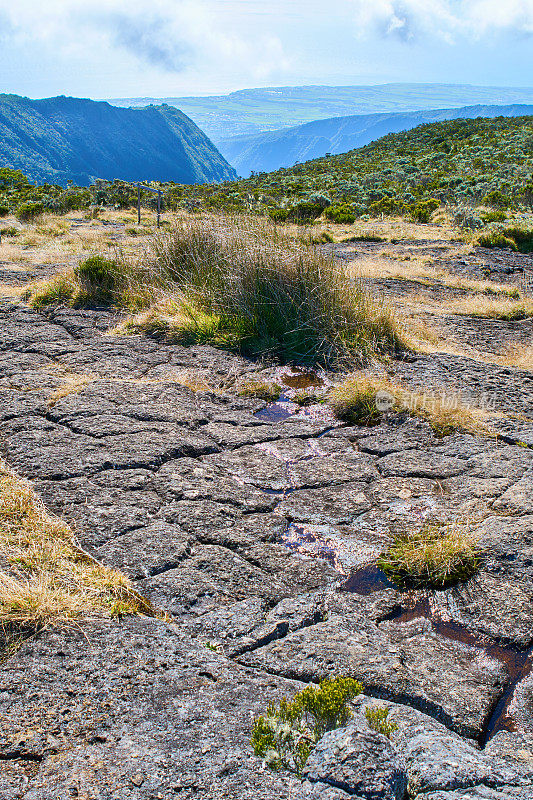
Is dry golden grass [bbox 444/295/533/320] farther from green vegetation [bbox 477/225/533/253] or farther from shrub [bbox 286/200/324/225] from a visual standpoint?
shrub [bbox 286/200/324/225]

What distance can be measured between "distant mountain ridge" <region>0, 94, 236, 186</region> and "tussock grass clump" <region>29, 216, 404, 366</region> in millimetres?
129270

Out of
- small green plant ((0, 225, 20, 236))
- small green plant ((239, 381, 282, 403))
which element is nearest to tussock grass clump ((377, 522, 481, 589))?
small green plant ((239, 381, 282, 403))

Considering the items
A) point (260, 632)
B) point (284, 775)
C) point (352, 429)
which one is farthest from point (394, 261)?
point (284, 775)

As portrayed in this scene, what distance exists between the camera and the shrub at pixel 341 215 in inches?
714

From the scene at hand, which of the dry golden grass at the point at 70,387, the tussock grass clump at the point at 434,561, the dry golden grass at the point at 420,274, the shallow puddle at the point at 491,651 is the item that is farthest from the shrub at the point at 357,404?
the dry golden grass at the point at 420,274

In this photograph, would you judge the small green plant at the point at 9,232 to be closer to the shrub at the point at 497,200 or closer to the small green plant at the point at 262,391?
the small green plant at the point at 262,391

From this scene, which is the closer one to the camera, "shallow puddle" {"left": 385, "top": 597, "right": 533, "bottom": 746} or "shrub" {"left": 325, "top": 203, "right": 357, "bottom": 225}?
"shallow puddle" {"left": 385, "top": 597, "right": 533, "bottom": 746}

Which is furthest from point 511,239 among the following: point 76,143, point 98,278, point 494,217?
point 76,143

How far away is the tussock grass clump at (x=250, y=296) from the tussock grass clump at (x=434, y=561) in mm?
2975

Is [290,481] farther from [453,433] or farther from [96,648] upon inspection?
[96,648]

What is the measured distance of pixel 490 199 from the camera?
63.0 ft

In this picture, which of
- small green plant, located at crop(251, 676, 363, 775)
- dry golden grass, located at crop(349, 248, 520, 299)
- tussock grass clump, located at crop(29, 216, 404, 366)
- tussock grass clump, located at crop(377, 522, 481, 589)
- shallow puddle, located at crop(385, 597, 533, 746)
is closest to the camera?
small green plant, located at crop(251, 676, 363, 775)

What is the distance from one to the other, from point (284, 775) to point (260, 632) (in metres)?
0.78

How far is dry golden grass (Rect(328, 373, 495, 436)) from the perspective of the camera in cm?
436
